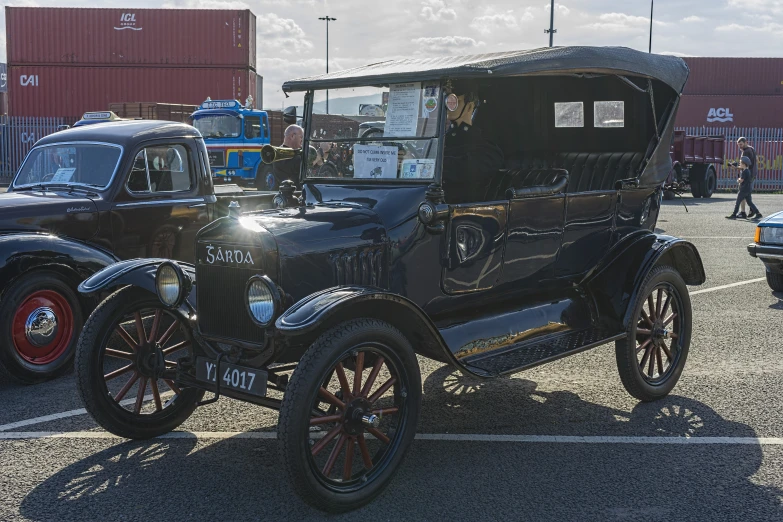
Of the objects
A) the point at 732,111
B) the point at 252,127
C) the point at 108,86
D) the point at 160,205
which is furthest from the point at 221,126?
the point at 732,111

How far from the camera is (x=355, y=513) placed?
3598mm

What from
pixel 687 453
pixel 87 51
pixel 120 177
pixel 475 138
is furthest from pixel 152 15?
pixel 687 453

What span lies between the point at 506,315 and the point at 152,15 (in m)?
29.8

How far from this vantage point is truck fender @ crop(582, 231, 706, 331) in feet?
16.7

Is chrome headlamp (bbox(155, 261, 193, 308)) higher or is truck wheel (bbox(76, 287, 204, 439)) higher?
chrome headlamp (bbox(155, 261, 193, 308))

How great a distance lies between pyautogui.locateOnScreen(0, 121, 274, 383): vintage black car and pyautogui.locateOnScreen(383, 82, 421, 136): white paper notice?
9.16ft

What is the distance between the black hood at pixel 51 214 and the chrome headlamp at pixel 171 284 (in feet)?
7.70

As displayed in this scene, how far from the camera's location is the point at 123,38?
31.2 meters

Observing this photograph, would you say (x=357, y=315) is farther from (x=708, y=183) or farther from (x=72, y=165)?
(x=708, y=183)

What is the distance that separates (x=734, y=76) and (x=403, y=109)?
41.5 metres

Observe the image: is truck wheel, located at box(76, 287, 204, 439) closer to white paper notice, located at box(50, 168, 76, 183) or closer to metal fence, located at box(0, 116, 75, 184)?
white paper notice, located at box(50, 168, 76, 183)

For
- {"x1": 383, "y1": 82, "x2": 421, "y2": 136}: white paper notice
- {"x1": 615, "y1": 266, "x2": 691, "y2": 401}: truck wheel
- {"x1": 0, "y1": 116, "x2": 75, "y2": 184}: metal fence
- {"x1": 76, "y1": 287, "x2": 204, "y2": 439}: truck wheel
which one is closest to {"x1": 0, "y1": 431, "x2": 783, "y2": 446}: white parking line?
{"x1": 76, "y1": 287, "x2": 204, "y2": 439}: truck wheel

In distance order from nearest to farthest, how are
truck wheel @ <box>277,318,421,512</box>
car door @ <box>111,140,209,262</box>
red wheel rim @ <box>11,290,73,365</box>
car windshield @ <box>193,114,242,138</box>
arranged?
truck wheel @ <box>277,318,421,512</box> < red wheel rim @ <box>11,290,73,365</box> < car door @ <box>111,140,209,262</box> < car windshield @ <box>193,114,242,138</box>

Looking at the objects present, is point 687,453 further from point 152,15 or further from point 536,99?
point 152,15
